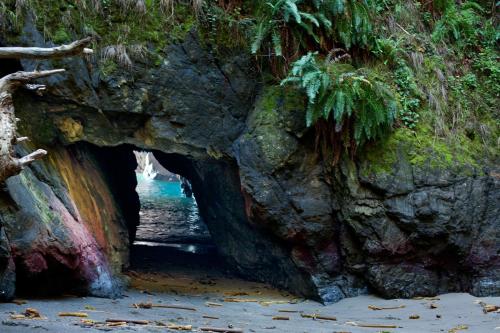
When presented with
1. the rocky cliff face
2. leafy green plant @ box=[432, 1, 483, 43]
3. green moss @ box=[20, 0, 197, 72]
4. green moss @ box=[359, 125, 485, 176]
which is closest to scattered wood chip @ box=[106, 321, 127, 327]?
the rocky cliff face

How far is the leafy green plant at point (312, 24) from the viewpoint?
918 cm

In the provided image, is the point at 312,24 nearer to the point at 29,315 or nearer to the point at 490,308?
the point at 490,308

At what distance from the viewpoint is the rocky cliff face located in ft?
29.0

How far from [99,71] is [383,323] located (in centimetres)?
562

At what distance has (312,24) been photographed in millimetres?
9500

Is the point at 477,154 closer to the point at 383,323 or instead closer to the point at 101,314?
the point at 383,323

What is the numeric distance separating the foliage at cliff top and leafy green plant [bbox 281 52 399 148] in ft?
0.05

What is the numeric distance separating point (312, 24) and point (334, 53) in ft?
2.00

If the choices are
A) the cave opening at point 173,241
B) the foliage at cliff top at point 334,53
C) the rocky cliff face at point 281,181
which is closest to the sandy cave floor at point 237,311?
the rocky cliff face at point 281,181

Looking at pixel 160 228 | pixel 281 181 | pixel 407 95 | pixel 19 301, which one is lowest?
pixel 160 228

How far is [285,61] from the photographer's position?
9.62 m

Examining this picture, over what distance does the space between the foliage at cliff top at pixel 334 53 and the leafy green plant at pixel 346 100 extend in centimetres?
2

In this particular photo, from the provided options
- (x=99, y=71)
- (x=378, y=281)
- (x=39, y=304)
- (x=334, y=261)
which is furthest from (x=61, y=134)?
(x=378, y=281)

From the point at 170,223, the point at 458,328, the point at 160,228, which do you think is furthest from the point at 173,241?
the point at 458,328
